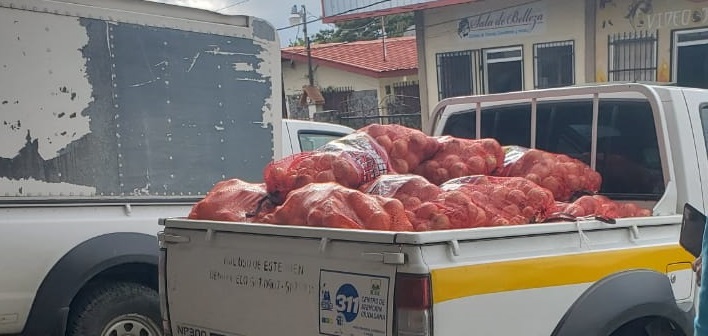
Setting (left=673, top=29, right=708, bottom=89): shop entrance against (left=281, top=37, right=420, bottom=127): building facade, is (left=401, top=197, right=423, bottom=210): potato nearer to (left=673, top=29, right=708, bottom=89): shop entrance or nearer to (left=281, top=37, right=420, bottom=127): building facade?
(left=673, top=29, right=708, bottom=89): shop entrance

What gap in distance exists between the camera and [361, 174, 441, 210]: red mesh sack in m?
3.33

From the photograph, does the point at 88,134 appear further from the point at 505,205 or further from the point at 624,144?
the point at 624,144

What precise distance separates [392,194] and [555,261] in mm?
767

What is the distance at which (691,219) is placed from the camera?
2.55 meters

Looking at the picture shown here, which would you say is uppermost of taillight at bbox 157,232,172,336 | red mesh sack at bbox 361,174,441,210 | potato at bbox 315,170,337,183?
potato at bbox 315,170,337,183

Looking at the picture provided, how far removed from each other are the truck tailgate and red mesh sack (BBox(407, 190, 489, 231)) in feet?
1.54

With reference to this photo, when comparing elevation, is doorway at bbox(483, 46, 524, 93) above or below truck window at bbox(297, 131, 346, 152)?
above

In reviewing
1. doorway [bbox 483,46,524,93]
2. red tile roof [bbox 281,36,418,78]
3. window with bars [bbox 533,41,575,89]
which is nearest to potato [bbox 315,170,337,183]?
window with bars [bbox 533,41,575,89]

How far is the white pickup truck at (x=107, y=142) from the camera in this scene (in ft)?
14.4

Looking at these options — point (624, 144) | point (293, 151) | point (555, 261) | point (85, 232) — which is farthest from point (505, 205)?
point (293, 151)

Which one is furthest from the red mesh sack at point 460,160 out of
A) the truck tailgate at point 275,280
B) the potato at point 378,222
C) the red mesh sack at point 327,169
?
the truck tailgate at point 275,280

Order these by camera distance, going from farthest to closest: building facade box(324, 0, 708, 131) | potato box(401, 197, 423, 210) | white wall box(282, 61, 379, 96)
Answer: white wall box(282, 61, 379, 96)
building facade box(324, 0, 708, 131)
potato box(401, 197, 423, 210)

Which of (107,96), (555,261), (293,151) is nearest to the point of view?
(555,261)

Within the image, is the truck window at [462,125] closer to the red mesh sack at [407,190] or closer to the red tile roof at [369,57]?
the red mesh sack at [407,190]
